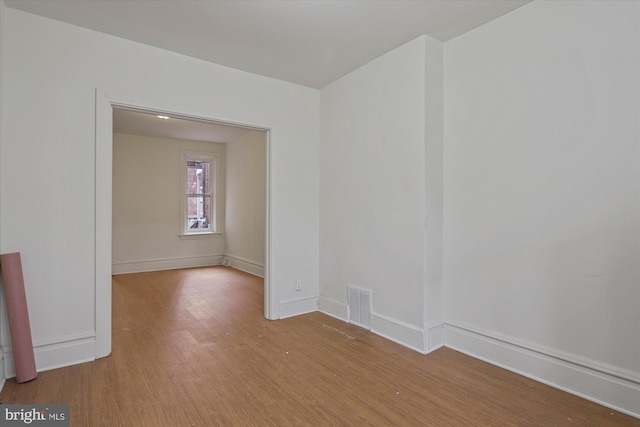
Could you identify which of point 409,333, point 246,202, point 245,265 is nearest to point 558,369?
point 409,333

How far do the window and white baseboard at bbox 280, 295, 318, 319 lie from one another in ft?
13.3

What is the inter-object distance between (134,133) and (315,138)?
4.15m

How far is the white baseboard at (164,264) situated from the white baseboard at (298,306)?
3.92 meters

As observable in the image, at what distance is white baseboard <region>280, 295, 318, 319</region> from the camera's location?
12.6ft

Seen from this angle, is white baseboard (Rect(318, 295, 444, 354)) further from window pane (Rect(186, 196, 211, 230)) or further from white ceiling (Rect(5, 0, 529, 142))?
window pane (Rect(186, 196, 211, 230))

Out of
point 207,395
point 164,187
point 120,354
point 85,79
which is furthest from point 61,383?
point 164,187

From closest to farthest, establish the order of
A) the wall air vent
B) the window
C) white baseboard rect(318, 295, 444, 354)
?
white baseboard rect(318, 295, 444, 354) → the wall air vent → the window

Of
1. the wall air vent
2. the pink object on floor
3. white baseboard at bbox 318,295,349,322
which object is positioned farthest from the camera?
white baseboard at bbox 318,295,349,322

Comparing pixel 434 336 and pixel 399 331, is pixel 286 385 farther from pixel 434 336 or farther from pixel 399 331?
pixel 434 336

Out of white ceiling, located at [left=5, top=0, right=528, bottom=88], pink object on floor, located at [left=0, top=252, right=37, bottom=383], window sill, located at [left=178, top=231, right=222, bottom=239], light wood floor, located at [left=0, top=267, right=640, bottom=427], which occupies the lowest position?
light wood floor, located at [left=0, top=267, right=640, bottom=427]

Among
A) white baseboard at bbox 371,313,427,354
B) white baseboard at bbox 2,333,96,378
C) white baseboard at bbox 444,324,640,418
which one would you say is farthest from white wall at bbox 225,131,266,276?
white baseboard at bbox 444,324,640,418

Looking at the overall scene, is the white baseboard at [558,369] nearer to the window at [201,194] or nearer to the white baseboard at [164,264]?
the white baseboard at [164,264]

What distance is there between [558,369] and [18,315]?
3.70 m

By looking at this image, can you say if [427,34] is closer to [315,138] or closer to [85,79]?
[315,138]
